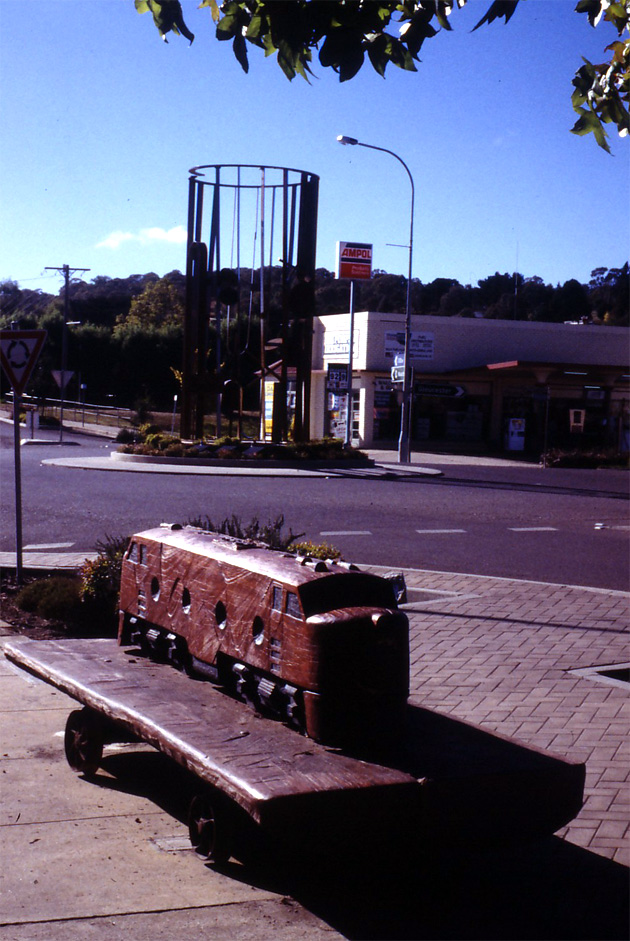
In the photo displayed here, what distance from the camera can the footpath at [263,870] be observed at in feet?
11.5

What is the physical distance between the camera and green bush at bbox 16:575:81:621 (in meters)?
7.97

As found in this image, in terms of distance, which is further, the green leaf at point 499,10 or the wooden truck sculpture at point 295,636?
the green leaf at point 499,10

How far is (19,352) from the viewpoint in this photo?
9852 millimetres

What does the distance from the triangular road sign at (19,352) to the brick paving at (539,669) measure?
416 cm

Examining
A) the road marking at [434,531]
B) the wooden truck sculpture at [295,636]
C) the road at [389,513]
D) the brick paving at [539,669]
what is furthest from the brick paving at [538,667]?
the road marking at [434,531]

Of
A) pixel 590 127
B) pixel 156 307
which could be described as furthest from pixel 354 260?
pixel 156 307

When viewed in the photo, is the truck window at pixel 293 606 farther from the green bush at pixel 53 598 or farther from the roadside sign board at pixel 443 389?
the roadside sign board at pixel 443 389

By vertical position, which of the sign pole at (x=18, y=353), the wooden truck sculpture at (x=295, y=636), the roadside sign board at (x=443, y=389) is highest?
the sign pole at (x=18, y=353)

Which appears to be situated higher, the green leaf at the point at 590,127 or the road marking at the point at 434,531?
the green leaf at the point at 590,127

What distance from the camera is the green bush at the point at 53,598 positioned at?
314 inches

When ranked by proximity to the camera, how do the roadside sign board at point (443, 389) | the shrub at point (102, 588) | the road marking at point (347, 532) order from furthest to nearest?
the roadside sign board at point (443, 389)
the road marking at point (347, 532)
the shrub at point (102, 588)

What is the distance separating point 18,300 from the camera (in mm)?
71125

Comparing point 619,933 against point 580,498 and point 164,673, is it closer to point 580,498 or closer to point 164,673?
point 164,673

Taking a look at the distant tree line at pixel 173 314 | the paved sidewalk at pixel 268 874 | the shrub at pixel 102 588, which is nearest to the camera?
the paved sidewalk at pixel 268 874
